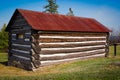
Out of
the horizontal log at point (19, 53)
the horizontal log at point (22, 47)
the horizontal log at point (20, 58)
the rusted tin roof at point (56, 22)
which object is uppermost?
the rusted tin roof at point (56, 22)

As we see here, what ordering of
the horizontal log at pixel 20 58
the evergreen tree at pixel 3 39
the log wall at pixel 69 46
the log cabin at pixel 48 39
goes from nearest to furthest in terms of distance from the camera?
the log cabin at pixel 48 39 → the log wall at pixel 69 46 → the horizontal log at pixel 20 58 → the evergreen tree at pixel 3 39

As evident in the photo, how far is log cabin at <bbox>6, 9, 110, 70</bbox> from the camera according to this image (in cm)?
1652

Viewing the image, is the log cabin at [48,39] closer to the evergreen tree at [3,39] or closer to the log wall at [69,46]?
the log wall at [69,46]

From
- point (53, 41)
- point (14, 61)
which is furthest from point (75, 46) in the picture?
point (14, 61)

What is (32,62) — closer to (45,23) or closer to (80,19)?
(45,23)

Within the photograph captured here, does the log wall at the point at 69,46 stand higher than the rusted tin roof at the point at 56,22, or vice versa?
the rusted tin roof at the point at 56,22

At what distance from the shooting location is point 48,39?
17.1 meters

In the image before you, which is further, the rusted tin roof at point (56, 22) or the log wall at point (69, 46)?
the rusted tin roof at point (56, 22)

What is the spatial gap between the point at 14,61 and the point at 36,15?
16.5ft

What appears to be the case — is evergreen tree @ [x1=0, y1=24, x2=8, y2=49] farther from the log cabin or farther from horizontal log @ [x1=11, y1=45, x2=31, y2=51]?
horizontal log @ [x1=11, y1=45, x2=31, y2=51]

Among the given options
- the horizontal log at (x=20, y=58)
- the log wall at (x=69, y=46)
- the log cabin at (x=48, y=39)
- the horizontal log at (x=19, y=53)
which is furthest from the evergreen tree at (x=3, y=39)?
the log wall at (x=69, y=46)

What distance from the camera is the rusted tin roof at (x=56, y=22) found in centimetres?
1700

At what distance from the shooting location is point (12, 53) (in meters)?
20.1

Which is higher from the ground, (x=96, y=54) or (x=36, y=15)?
(x=36, y=15)
